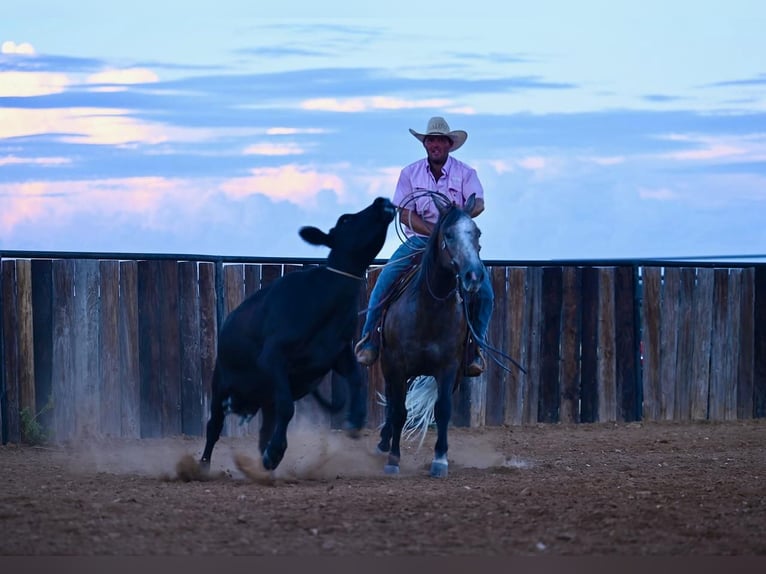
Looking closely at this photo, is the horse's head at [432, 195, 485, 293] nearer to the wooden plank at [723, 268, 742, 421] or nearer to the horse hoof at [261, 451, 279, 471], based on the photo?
the horse hoof at [261, 451, 279, 471]

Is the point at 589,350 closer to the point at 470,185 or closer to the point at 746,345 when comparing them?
the point at 746,345

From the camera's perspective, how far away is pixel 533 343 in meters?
14.0

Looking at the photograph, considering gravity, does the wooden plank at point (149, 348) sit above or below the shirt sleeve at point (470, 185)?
below

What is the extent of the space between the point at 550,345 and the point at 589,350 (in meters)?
0.48

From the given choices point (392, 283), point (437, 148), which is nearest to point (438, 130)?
point (437, 148)

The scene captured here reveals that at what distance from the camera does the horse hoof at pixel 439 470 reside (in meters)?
9.27

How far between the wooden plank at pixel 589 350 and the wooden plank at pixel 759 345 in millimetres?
2152

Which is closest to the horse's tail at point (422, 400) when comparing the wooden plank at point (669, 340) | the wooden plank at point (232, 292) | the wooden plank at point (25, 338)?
the wooden plank at point (232, 292)

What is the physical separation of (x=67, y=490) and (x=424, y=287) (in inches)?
117

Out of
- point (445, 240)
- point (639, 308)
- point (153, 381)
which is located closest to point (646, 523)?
point (445, 240)

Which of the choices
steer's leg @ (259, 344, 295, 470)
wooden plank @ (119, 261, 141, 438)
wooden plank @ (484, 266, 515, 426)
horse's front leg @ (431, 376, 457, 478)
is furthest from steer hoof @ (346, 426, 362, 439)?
wooden plank @ (484, 266, 515, 426)

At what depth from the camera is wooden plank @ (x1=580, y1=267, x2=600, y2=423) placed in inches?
558

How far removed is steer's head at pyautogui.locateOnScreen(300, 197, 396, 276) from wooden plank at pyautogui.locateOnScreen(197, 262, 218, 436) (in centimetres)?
371

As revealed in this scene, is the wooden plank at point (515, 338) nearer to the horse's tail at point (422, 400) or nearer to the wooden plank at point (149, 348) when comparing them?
the horse's tail at point (422, 400)
